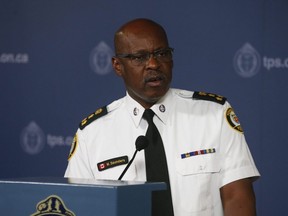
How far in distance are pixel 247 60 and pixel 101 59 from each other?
0.67 metres

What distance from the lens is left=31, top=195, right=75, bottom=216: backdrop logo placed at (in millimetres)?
1348

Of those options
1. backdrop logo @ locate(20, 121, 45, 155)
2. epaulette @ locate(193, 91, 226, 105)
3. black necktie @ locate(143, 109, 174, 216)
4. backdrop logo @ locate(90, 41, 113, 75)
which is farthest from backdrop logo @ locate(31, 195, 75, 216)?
backdrop logo @ locate(20, 121, 45, 155)

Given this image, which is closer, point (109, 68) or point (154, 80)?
point (154, 80)

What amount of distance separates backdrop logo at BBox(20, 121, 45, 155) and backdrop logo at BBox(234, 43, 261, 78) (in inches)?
39.3

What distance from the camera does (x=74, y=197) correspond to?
Answer: 52.6 inches

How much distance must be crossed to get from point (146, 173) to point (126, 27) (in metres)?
0.42

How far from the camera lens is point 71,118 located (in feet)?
11.2

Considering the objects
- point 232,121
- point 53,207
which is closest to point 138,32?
point 232,121

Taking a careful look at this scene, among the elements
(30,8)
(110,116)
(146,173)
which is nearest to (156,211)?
(146,173)

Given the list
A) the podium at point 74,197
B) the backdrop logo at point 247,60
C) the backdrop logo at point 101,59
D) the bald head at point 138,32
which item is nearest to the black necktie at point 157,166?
the bald head at point 138,32

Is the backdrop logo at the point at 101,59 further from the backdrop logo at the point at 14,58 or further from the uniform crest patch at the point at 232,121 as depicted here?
the uniform crest patch at the point at 232,121

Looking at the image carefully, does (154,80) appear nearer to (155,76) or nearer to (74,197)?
(155,76)

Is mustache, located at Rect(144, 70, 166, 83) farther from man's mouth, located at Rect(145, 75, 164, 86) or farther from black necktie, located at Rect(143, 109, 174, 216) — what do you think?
black necktie, located at Rect(143, 109, 174, 216)

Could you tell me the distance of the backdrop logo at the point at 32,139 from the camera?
137 inches
